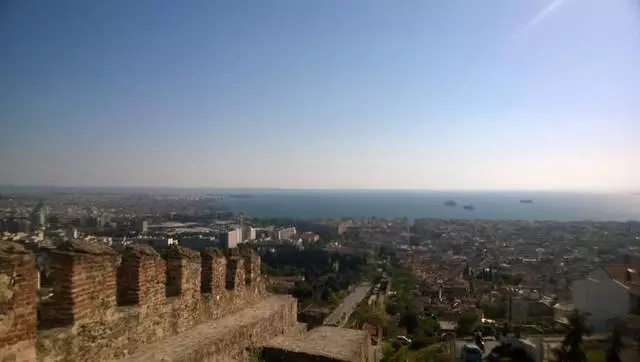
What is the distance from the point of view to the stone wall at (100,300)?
10.6 ft

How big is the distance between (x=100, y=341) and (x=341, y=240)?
83.0 metres

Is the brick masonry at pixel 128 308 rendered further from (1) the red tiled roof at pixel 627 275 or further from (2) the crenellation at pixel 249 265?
(1) the red tiled roof at pixel 627 275

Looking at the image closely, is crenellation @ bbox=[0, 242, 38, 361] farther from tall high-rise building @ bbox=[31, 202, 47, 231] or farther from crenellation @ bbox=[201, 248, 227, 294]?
tall high-rise building @ bbox=[31, 202, 47, 231]

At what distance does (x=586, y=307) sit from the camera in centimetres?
2433

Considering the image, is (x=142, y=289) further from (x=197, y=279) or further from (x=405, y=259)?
(x=405, y=259)

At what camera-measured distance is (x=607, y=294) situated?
23.2 m

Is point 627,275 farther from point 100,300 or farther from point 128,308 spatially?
point 100,300

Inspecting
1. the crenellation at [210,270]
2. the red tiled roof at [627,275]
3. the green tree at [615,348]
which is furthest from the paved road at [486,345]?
the crenellation at [210,270]

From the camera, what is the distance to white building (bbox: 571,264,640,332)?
21.4 m

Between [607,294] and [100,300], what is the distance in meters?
25.7

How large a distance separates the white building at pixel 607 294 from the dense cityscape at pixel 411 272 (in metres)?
0.06

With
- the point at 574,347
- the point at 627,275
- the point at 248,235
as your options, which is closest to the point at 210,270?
the point at 574,347

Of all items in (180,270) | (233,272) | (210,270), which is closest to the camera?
(180,270)

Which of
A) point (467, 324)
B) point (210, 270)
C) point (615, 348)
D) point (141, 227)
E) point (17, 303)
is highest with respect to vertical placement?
point (17, 303)
